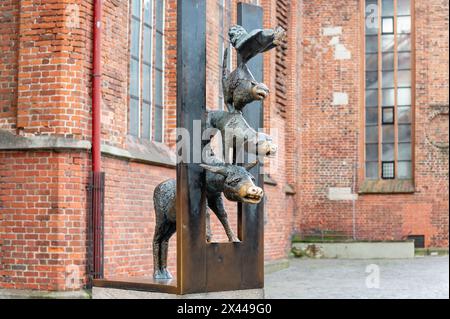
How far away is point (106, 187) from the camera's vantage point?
32.7 feet

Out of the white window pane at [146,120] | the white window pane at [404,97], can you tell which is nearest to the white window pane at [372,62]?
the white window pane at [404,97]

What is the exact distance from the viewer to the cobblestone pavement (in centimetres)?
1269

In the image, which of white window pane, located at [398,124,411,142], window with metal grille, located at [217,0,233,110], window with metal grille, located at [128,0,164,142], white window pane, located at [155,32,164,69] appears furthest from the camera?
white window pane, located at [398,124,411,142]

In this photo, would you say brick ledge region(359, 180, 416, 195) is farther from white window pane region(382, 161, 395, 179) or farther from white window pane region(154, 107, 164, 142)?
white window pane region(154, 107, 164, 142)

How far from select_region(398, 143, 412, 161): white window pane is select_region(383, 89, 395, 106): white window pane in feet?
4.28

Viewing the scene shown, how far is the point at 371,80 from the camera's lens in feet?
78.6

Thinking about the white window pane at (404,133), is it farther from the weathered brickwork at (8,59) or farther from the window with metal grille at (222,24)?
the weathered brickwork at (8,59)

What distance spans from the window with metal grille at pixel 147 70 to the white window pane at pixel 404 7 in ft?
42.3

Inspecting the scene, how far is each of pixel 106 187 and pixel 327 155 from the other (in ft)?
46.6

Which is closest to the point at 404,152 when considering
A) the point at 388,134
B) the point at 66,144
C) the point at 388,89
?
the point at 388,134

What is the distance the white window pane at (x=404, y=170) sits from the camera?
23500mm

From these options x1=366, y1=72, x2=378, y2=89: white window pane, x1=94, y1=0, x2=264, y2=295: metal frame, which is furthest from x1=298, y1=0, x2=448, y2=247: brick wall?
x1=94, y1=0, x2=264, y2=295: metal frame
